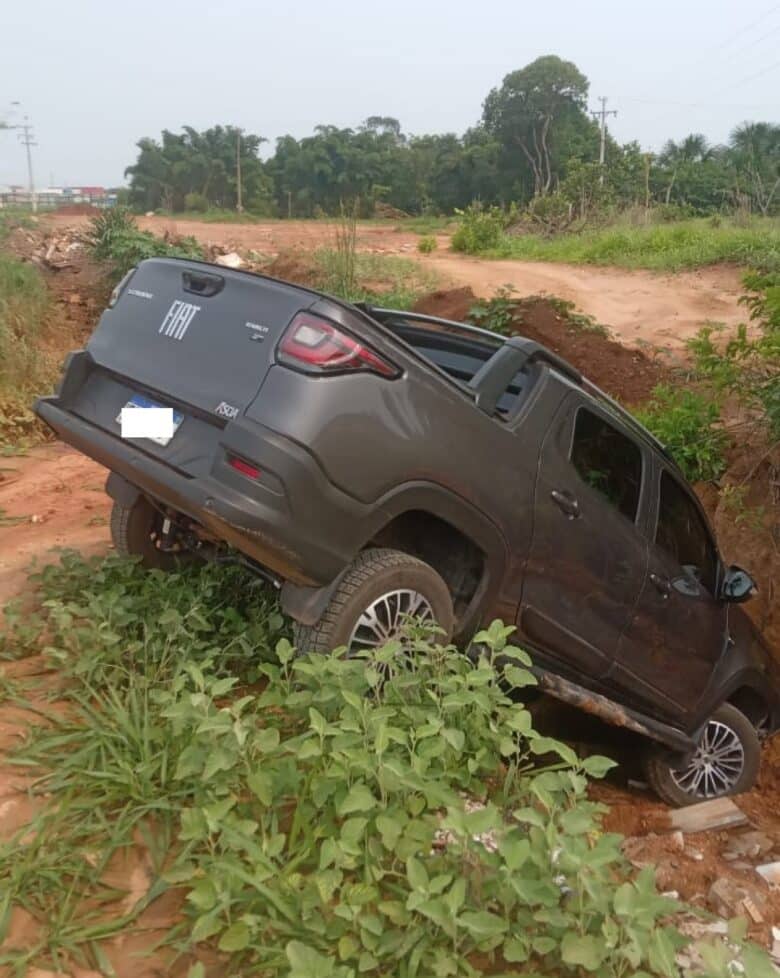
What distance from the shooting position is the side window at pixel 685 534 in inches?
179

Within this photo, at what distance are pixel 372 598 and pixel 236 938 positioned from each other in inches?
52.5

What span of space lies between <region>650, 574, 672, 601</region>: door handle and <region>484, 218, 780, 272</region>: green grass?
36.4ft

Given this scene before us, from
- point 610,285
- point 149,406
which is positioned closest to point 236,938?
point 149,406

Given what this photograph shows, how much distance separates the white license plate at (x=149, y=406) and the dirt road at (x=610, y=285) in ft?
28.6

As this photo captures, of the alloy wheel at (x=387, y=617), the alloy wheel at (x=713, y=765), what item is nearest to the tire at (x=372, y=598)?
the alloy wheel at (x=387, y=617)

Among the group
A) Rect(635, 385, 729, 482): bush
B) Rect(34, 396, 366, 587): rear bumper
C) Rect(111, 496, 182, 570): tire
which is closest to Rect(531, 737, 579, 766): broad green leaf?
Rect(34, 396, 366, 587): rear bumper

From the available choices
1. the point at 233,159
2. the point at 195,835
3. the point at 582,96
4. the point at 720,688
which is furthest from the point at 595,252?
the point at 582,96

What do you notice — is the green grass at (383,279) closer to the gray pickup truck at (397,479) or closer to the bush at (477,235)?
the bush at (477,235)

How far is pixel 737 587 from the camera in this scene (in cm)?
484

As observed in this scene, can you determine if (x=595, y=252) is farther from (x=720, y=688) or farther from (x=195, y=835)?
(x=195, y=835)

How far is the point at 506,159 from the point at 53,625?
51.1m

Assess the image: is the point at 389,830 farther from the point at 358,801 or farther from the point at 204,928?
the point at 204,928

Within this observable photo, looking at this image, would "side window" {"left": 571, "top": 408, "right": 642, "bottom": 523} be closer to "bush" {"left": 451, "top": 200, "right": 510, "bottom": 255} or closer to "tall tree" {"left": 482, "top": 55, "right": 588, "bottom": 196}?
"bush" {"left": 451, "top": 200, "right": 510, "bottom": 255}

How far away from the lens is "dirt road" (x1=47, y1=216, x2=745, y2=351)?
41.4 ft
